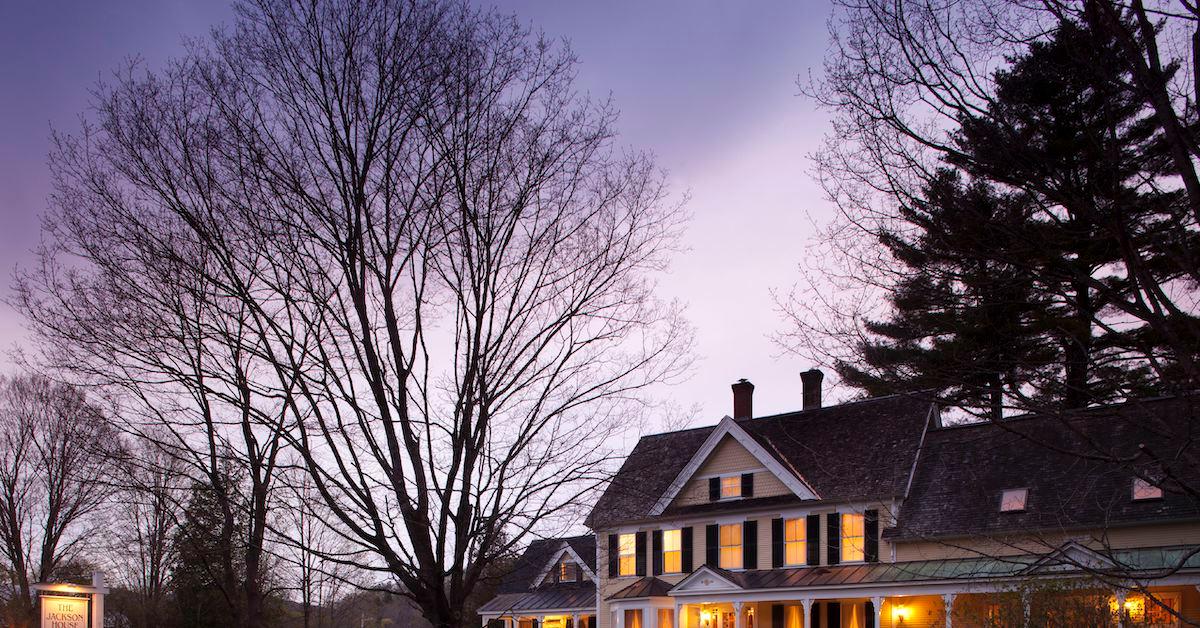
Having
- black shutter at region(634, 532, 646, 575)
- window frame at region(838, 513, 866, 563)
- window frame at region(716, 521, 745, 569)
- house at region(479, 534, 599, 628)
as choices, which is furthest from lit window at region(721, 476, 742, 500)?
house at region(479, 534, 599, 628)

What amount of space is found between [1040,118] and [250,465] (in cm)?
663

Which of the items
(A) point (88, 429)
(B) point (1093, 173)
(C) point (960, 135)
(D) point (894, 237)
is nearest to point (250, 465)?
(A) point (88, 429)

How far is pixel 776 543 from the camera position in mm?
31641

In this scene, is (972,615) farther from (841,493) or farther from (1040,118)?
(1040,118)

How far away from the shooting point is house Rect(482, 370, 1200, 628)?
24.4 metres

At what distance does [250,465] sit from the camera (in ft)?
28.8

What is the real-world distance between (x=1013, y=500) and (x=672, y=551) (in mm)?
11540

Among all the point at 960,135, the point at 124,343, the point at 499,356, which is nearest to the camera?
the point at 960,135

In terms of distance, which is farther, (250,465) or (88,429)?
(88,429)

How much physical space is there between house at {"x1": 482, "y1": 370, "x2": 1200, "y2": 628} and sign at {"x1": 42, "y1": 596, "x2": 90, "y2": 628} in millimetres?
13096

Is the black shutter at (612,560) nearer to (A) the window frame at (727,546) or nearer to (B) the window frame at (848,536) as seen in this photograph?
(A) the window frame at (727,546)

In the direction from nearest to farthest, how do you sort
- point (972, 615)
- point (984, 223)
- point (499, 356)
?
point (984, 223) → point (499, 356) → point (972, 615)

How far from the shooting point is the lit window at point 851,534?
29.5m

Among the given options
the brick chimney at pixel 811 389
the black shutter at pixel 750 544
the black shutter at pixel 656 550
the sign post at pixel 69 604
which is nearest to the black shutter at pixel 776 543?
A: the black shutter at pixel 750 544
